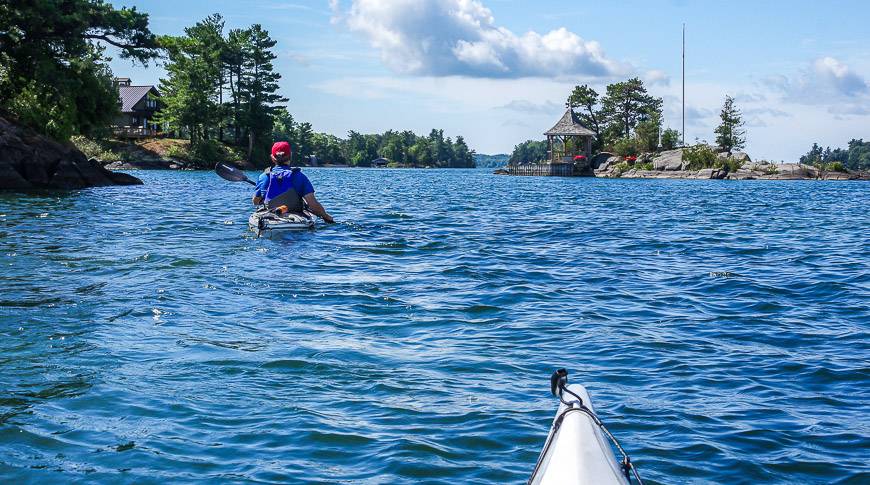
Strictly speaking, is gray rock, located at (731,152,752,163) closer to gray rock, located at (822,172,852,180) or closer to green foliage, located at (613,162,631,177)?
gray rock, located at (822,172,852,180)

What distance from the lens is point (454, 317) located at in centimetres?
930

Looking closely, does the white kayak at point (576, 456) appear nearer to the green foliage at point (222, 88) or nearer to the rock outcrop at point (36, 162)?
the rock outcrop at point (36, 162)

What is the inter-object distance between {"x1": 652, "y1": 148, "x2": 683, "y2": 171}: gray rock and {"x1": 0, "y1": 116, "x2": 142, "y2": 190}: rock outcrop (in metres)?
60.9

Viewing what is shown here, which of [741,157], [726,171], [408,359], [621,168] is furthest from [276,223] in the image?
[621,168]

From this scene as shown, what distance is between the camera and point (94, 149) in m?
65.4

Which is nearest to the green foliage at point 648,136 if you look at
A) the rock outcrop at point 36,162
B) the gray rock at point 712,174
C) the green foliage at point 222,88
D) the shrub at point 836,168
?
the gray rock at point 712,174

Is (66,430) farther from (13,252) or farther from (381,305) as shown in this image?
(13,252)

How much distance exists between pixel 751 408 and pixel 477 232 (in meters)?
13.6

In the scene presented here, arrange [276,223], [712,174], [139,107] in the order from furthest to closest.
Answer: [139,107] → [712,174] → [276,223]

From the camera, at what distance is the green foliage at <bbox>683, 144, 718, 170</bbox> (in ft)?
259

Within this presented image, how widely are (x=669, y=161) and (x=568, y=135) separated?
11839mm

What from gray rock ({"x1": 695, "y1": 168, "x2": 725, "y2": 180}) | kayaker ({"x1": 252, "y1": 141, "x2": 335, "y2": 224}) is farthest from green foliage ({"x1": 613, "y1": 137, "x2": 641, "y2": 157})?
kayaker ({"x1": 252, "y1": 141, "x2": 335, "y2": 224})

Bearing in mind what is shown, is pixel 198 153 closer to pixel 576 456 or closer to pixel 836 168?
pixel 836 168

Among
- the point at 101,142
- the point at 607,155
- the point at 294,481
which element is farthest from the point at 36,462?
the point at 607,155
